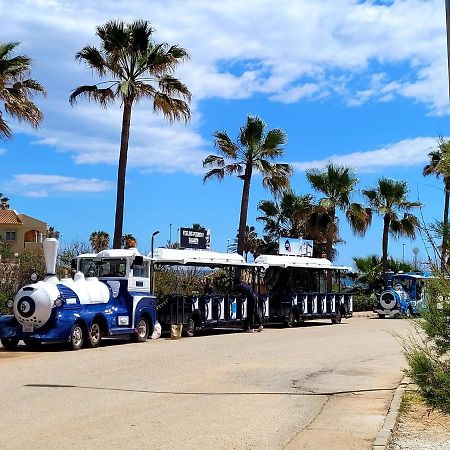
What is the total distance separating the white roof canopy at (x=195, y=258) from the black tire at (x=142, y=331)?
6.05 ft

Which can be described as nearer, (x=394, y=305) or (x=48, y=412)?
(x=48, y=412)

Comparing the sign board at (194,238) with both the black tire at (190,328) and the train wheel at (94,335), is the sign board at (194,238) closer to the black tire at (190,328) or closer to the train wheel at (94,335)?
the black tire at (190,328)

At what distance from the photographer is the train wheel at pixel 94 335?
18891 millimetres

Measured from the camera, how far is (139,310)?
20.8m

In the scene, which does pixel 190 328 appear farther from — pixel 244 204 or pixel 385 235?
pixel 385 235

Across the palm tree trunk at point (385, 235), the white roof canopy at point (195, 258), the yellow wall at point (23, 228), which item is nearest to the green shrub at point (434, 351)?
the white roof canopy at point (195, 258)

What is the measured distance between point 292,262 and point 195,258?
22.4 feet

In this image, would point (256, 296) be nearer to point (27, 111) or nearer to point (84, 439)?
point (27, 111)

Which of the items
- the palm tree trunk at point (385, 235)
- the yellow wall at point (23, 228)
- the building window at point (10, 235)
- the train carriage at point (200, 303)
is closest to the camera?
the train carriage at point (200, 303)

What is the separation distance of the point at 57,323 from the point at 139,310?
343cm

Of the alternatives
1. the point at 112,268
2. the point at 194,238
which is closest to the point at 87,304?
the point at 112,268

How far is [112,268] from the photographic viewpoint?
21.0 m

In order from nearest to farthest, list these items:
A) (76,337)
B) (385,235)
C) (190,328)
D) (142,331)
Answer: (76,337), (142,331), (190,328), (385,235)

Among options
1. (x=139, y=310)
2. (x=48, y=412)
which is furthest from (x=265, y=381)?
(x=139, y=310)
